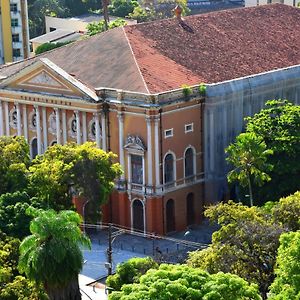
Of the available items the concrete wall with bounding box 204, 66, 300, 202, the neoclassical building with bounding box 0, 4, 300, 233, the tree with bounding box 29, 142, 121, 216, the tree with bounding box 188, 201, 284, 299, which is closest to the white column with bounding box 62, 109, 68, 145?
the neoclassical building with bounding box 0, 4, 300, 233

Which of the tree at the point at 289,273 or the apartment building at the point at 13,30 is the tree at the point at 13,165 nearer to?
the tree at the point at 289,273

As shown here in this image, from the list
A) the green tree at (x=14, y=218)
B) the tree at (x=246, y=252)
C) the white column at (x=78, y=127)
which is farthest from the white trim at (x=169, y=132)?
the tree at (x=246, y=252)

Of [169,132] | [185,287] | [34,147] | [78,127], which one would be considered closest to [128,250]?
[169,132]

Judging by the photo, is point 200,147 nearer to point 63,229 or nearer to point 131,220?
point 131,220

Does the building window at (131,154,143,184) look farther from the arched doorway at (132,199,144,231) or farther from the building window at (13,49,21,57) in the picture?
the building window at (13,49,21,57)

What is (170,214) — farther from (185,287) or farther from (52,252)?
(185,287)

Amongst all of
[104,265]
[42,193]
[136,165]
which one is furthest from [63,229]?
[136,165]

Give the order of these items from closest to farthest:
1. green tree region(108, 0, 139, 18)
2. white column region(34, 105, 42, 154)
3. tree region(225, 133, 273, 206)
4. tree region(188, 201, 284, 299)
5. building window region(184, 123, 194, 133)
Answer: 1. tree region(188, 201, 284, 299)
2. tree region(225, 133, 273, 206)
3. building window region(184, 123, 194, 133)
4. white column region(34, 105, 42, 154)
5. green tree region(108, 0, 139, 18)
